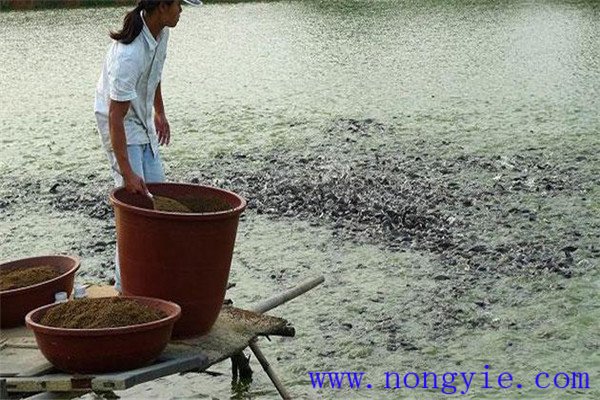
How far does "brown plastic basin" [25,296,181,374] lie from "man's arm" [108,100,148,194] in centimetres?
75

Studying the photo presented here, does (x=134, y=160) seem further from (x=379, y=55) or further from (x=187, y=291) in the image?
(x=379, y=55)

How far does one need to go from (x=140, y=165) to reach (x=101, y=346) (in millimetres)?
1125

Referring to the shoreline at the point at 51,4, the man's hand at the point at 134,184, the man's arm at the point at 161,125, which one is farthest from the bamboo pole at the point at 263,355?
the shoreline at the point at 51,4

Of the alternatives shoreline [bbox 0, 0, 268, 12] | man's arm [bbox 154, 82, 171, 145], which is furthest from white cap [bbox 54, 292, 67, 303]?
shoreline [bbox 0, 0, 268, 12]

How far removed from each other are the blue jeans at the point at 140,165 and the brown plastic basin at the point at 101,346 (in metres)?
0.85

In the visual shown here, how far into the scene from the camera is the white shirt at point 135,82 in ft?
12.1

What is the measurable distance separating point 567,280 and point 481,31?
34.2ft

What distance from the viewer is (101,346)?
296cm

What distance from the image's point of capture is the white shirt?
369 centimetres

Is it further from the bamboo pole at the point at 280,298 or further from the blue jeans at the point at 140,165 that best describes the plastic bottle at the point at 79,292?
the bamboo pole at the point at 280,298

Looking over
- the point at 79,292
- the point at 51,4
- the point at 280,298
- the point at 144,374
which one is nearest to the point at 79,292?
the point at 79,292

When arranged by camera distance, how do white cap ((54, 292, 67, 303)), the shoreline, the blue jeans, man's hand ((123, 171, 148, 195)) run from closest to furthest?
1. white cap ((54, 292, 67, 303))
2. man's hand ((123, 171, 148, 195))
3. the blue jeans
4. the shoreline

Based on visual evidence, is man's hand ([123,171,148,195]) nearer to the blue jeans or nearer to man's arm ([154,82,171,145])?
the blue jeans

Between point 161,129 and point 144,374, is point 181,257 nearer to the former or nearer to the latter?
point 144,374
